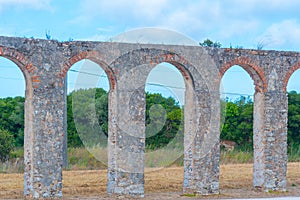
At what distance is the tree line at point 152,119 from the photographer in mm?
20484

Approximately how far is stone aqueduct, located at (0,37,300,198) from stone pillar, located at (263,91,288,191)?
1.0 inches

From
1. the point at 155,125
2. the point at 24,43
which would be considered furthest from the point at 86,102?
the point at 24,43

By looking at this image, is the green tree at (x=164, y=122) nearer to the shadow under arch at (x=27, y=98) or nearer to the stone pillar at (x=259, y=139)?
the stone pillar at (x=259, y=139)

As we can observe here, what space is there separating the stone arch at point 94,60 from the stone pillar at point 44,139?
35 cm

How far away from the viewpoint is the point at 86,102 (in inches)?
821

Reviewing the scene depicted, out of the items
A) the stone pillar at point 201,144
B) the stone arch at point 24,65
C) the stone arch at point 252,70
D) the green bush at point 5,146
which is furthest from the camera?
the green bush at point 5,146

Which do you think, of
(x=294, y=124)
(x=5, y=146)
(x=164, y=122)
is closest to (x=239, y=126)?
(x=294, y=124)

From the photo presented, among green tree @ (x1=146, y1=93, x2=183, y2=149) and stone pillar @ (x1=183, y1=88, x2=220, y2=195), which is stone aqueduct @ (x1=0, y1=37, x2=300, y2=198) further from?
green tree @ (x1=146, y1=93, x2=183, y2=149)

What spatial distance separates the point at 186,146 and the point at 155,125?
650 centimetres

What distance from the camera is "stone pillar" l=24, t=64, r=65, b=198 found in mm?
13328

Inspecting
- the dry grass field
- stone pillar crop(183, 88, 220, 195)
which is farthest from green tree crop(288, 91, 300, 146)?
stone pillar crop(183, 88, 220, 195)

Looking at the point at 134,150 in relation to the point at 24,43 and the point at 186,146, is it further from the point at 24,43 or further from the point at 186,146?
the point at 24,43

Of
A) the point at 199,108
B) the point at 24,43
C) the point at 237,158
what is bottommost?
the point at 237,158

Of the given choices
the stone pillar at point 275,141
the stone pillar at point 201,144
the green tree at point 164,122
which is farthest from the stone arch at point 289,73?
the green tree at point 164,122
